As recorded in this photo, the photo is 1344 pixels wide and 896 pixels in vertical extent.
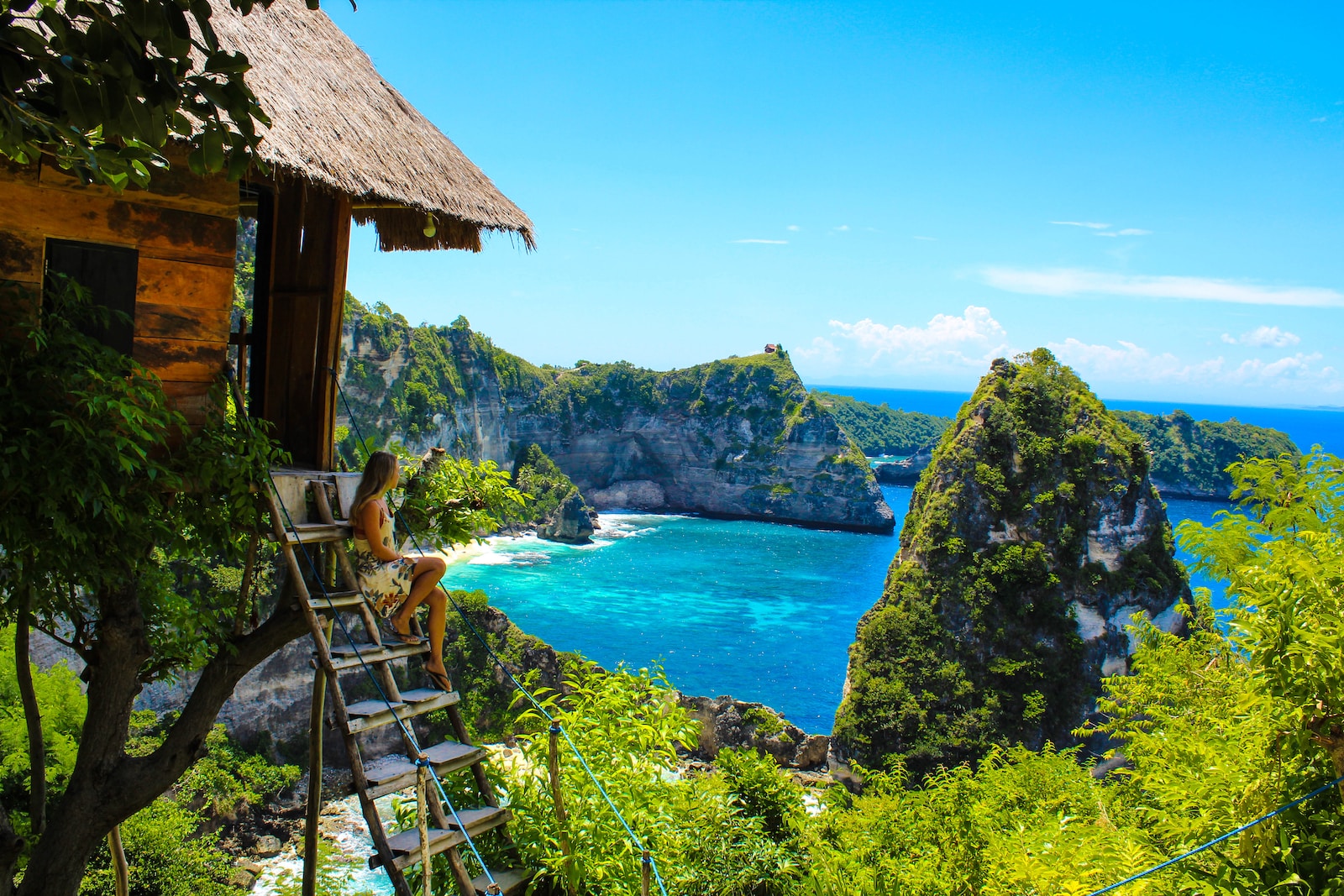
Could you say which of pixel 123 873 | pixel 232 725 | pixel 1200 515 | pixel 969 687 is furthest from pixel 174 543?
pixel 1200 515

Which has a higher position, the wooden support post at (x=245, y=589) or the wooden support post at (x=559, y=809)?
the wooden support post at (x=245, y=589)

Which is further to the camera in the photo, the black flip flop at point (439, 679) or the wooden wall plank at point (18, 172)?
the black flip flop at point (439, 679)

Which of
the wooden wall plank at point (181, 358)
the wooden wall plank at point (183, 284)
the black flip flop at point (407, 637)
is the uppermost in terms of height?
the wooden wall plank at point (183, 284)

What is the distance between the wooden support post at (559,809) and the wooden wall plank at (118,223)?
4.01m

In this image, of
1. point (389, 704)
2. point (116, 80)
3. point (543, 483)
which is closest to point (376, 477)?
point (389, 704)

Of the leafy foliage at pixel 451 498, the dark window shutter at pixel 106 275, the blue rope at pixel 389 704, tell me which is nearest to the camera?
the blue rope at pixel 389 704

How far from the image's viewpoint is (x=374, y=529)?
6.27m

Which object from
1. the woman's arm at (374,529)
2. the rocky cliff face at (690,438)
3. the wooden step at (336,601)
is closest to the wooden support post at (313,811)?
the wooden step at (336,601)

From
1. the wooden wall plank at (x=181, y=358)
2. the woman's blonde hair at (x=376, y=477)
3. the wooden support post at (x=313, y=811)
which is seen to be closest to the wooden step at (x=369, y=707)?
the wooden support post at (x=313, y=811)

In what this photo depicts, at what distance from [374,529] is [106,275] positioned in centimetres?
238

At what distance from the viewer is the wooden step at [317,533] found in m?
5.99

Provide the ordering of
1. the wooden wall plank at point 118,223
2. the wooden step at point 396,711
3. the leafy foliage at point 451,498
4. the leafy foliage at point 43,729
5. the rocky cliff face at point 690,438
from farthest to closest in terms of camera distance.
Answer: the rocky cliff face at point 690,438, the leafy foliage at point 43,729, the leafy foliage at point 451,498, the wooden wall plank at point 118,223, the wooden step at point 396,711

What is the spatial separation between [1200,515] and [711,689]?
74095 mm

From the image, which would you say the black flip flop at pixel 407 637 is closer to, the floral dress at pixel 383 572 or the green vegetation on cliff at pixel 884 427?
the floral dress at pixel 383 572
